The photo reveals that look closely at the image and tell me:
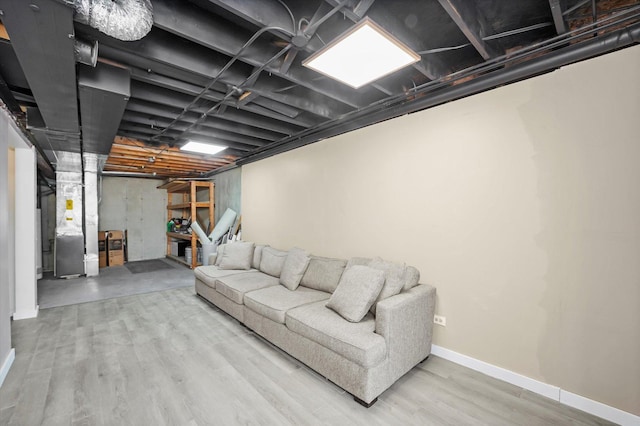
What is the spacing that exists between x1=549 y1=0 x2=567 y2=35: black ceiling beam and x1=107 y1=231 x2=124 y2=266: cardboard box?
8.99 metres

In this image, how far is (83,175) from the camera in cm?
602

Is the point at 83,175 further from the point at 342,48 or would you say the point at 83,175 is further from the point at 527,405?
the point at 527,405

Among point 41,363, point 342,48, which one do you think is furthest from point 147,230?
point 342,48

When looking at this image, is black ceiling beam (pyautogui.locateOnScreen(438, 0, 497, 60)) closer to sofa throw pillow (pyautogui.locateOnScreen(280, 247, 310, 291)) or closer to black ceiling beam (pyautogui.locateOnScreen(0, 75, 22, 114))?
sofa throw pillow (pyautogui.locateOnScreen(280, 247, 310, 291))

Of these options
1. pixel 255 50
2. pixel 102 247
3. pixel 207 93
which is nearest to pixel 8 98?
pixel 207 93

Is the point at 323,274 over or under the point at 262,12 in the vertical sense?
under

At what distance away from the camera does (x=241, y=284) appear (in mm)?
3486

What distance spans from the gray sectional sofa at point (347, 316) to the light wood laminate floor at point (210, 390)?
0.49 feet

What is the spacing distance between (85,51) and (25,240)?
3.14 meters

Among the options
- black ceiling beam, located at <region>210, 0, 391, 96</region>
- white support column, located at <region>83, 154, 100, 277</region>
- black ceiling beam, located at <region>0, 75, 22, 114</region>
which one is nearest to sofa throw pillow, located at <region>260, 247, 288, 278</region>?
black ceiling beam, located at <region>210, 0, 391, 96</region>

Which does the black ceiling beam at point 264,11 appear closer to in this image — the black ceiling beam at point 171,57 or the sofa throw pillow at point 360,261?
the black ceiling beam at point 171,57

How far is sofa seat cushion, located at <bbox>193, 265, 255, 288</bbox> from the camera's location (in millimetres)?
3905

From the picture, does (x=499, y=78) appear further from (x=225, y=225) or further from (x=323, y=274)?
(x=225, y=225)

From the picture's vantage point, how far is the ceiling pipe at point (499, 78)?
174cm
